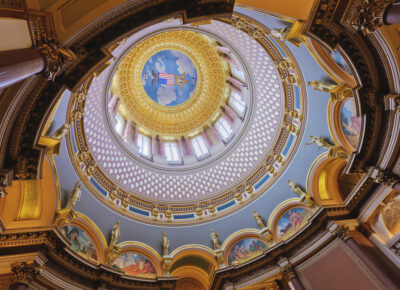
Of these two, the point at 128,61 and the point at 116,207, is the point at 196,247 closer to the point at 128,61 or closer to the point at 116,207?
the point at 116,207

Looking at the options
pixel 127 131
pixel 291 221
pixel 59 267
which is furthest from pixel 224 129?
pixel 59 267

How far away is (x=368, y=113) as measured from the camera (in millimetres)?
11031

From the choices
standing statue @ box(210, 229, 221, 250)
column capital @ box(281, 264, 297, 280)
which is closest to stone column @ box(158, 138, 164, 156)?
standing statue @ box(210, 229, 221, 250)

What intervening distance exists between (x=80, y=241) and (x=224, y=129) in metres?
14.4

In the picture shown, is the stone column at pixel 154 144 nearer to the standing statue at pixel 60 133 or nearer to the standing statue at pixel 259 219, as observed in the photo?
the standing statue at pixel 259 219

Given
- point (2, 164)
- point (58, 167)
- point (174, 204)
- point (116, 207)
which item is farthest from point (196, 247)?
point (2, 164)

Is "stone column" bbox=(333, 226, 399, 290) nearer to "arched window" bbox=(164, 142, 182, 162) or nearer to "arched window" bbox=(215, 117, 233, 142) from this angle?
"arched window" bbox=(215, 117, 233, 142)

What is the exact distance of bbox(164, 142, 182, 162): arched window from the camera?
23572 mm

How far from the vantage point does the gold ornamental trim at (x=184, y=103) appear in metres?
24.2

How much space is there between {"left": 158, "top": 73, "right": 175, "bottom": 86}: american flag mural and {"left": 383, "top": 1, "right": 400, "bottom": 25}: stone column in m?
21.4

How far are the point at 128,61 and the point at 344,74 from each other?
17714 mm

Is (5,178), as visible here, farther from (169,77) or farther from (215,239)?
(169,77)

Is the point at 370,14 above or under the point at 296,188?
under

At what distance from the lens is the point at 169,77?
1049 inches
